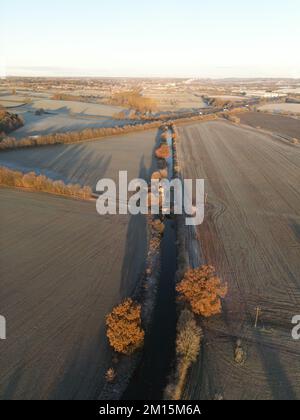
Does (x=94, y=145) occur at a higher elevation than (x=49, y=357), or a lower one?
higher

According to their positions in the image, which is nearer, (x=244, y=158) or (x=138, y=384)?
(x=138, y=384)

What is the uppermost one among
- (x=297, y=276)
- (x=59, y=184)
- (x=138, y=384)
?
(x=59, y=184)

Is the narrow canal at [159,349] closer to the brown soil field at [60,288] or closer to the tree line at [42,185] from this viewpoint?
the brown soil field at [60,288]

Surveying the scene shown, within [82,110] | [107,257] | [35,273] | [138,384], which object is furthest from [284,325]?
[82,110]

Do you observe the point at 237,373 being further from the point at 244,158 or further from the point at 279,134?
the point at 279,134

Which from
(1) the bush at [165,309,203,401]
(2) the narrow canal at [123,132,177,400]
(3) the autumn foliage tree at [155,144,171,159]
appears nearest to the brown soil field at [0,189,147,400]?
(2) the narrow canal at [123,132,177,400]
